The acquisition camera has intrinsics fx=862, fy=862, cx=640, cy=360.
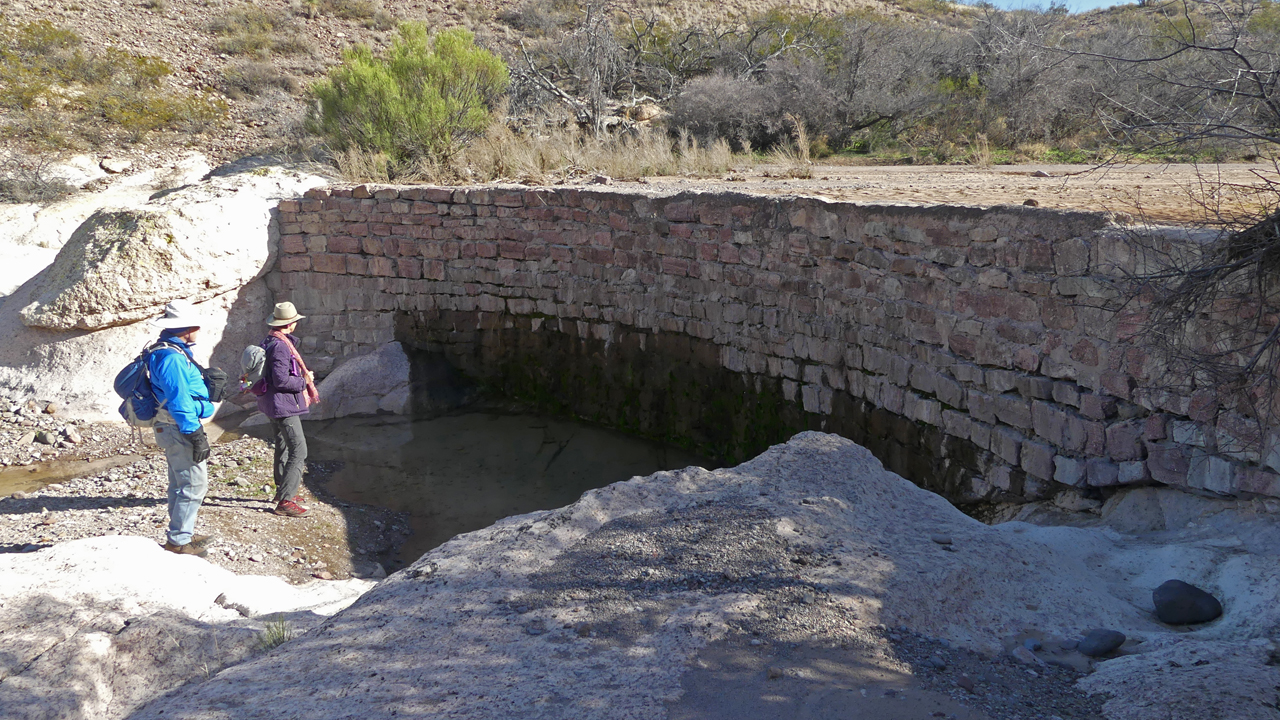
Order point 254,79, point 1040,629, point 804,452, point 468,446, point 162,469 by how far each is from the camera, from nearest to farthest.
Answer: point 1040,629 < point 804,452 < point 162,469 < point 468,446 < point 254,79

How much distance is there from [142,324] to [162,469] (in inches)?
83.3

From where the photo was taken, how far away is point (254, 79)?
1820 cm

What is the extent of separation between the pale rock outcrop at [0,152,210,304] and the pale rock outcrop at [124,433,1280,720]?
339 inches

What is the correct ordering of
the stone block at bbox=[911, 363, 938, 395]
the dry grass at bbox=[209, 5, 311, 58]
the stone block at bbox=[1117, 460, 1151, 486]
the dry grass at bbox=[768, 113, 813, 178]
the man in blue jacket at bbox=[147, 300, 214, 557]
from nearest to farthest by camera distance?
the stone block at bbox=[1117, 460, 1151, 486] → the stone block at bbox=[911, 363, 938, 395] → the man in blue jacket at bbox=[147, 300, 214, 557] → the dry grass at bbox=[768, 113, 813, 178] → the dry grass at bbox=[209, 5, 311, 58]

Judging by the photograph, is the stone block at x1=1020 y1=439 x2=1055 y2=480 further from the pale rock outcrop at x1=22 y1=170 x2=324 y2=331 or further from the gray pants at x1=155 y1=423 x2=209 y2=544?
the pale rock outcrop at x1=22 y1=170 x2=324 y2=331

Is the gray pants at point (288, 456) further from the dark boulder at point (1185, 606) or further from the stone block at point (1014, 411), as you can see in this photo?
the dark boulder at point (1185, 606)

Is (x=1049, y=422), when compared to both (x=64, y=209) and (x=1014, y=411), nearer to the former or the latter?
(x=1014, y=411)

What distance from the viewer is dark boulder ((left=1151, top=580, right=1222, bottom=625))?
3203 mm

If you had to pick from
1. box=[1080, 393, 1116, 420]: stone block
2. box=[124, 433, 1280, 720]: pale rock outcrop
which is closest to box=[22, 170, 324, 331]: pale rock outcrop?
box=[124, 433, 1280, 720]: pale rock outcrop

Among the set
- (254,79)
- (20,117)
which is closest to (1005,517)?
(20,117)

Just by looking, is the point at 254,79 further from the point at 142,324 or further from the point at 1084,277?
the point at 1084,277

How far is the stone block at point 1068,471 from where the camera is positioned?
4.61 m

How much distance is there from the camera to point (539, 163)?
11016mm

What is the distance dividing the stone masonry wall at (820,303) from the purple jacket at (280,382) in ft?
9.41
